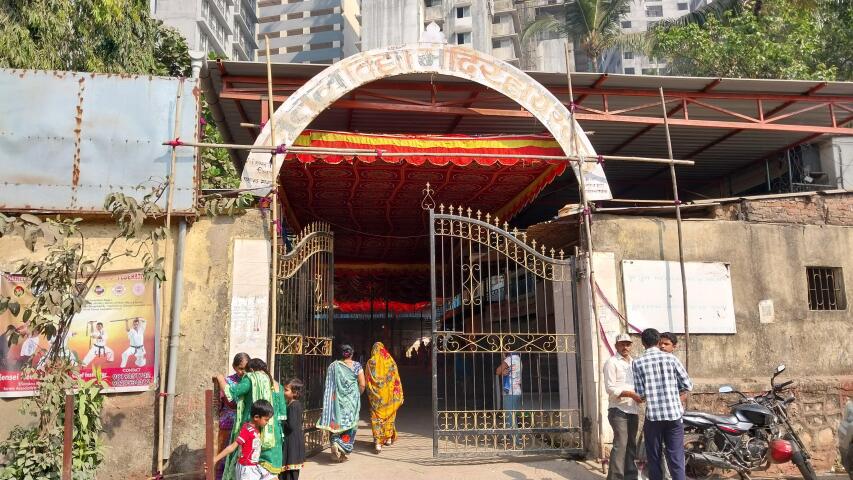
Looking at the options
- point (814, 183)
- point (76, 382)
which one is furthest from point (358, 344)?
point (76, 382)

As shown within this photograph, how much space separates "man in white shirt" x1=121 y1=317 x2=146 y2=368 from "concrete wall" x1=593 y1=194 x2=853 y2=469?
16.6 ft

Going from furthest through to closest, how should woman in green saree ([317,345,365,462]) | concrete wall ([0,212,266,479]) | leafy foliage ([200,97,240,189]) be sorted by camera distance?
leafy foliage ([200,97,240,189]) → woman in green saree ([317,345,365,462]) → concrete wall ([0,212,266,479])

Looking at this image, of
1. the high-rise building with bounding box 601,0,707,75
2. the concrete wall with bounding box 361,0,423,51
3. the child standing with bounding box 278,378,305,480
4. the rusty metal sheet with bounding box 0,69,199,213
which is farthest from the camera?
the high-rise building with bounding box 601,0,707,75

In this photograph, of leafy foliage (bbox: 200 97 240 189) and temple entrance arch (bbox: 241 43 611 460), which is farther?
leafy foliage (bbox: 200 97 240 189)

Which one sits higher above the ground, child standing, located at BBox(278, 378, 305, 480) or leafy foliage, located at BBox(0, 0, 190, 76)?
leafy foliage, located at BBox(0, 0, 190, 76)

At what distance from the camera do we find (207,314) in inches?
277

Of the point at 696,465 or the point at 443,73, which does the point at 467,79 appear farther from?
the point at 696,465

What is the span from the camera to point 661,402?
5449 millimetres

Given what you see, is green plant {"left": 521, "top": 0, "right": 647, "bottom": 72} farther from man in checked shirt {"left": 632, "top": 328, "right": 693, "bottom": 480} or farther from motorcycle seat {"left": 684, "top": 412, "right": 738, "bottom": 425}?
man in checked shirt {"left": 632, "top": 328, "right": 693, "bottom": 480}

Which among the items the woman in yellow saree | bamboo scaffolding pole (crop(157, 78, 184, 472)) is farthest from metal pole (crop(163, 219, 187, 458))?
the woman in yellow saree

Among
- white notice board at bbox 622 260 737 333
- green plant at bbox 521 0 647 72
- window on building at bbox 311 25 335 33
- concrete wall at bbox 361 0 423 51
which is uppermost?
window on building at bbox 311 25 335 33

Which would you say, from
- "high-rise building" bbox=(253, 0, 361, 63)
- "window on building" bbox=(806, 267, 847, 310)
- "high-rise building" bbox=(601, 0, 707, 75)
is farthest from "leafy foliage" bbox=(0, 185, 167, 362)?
"high-rise building" bbox=(601, 0, 707, 75)

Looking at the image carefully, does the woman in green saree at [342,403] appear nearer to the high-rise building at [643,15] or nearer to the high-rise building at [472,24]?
the high-rise building at [472,24]

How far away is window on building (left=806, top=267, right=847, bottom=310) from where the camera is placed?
8.31 metres
